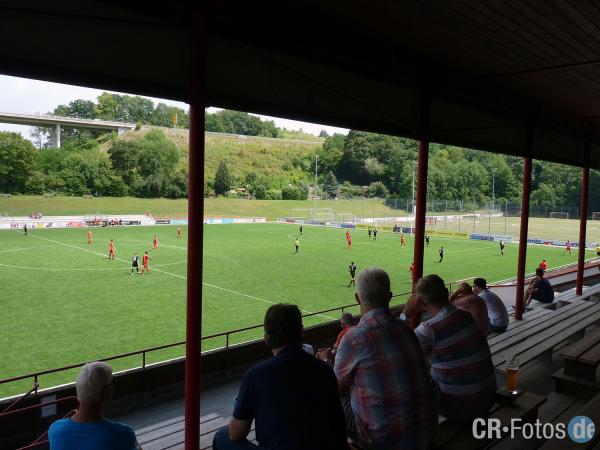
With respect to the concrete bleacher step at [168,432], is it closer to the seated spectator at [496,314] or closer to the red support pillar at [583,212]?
the seated spectator at [496,314]

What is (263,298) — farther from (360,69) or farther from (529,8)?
(529,8)

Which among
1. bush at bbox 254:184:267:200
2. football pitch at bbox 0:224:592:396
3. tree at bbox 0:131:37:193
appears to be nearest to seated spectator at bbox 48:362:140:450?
football pitch at bbox 0:224:592:396

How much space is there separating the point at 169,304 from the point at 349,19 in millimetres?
→ 14561

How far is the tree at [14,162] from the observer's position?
182 ft

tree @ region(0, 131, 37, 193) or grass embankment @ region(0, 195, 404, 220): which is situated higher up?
tree @ region(0, 131, 37, 193)

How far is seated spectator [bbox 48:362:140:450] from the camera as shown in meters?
2.30

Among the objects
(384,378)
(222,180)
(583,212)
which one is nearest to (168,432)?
(384,378)

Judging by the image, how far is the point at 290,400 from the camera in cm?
214

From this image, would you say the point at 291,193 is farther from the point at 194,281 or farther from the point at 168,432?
the point at 194,281

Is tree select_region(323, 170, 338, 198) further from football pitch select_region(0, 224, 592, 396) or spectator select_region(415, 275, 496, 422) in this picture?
spectator select_region(415, 275, 496, 422)

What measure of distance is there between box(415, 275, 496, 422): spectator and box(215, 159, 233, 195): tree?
227 feet

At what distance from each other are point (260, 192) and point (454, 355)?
72.8 meters

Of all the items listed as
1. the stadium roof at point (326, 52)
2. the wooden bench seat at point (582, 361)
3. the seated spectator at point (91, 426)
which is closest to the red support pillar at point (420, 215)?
the stadium roof at point (326, 52)

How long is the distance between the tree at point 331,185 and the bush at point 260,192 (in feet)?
48.7
